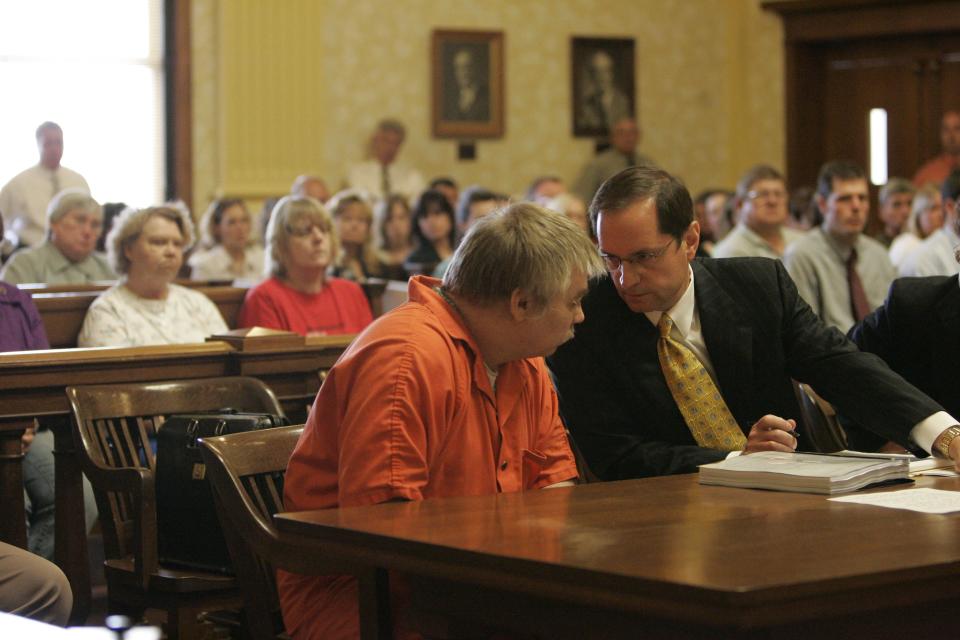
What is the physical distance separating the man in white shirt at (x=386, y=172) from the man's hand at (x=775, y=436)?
7.93m

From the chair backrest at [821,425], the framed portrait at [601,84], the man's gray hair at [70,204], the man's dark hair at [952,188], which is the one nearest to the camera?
the chair backrest at [821,425]

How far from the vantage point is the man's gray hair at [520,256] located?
94.1 inches

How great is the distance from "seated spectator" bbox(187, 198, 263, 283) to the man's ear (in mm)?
5575

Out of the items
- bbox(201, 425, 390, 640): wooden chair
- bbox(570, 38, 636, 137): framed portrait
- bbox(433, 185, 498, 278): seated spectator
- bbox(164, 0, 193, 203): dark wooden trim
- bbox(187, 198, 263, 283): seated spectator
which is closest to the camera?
bbox(201, 425, 390, 640): wooden chair

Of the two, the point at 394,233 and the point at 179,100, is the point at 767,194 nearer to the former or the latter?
the point at 394,233

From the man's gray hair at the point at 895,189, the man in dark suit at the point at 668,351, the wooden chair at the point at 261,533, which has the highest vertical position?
the man's gray hair at the point at 895,189

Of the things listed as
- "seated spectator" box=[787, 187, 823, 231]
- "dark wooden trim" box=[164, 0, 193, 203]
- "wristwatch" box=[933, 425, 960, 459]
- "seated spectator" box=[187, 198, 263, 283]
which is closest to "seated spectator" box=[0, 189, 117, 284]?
"seated spectator" box=[187, 198, 263, 283]

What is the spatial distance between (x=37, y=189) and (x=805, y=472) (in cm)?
732

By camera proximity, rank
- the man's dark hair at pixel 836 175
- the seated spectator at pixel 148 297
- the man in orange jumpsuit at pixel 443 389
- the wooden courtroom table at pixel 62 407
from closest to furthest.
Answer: the man in orange jumpsuit at pixel 443 389
the wooden courtroom table at pixel 62 407
the seated spectator at pixel 148 297
the man's dark hair at pixel 836 175

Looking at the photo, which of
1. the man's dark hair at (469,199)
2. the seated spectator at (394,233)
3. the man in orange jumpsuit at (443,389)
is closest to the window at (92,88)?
the seated spectator at (394,233)

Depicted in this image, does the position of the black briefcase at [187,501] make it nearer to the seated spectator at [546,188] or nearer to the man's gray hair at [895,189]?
the seated spectator at [546,188]

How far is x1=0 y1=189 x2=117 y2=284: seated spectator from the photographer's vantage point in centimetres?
659

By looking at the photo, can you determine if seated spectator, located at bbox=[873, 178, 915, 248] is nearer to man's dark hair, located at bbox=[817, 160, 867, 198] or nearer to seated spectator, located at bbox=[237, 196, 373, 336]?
man's dark hair, located at bbox=[817, 160, 867, 198]

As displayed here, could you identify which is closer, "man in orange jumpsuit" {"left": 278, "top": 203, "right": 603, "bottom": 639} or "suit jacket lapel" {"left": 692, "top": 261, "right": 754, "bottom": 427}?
"man in orange jumpsuit" {"left": 278, "top": 203, "right": 603, "bottom": 639}
